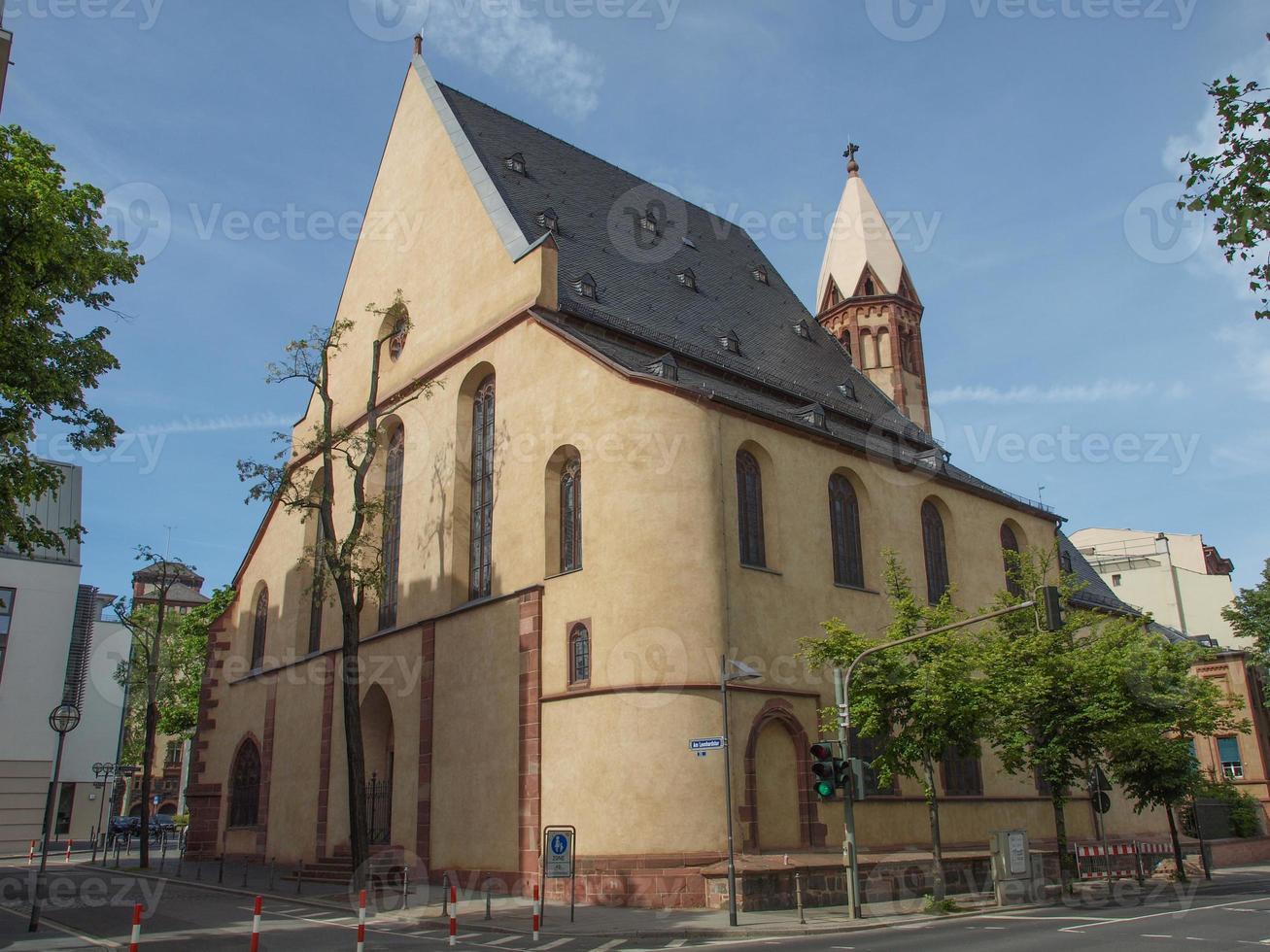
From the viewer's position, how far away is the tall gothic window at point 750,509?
23.3 m

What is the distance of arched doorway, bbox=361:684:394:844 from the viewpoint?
27578 mm

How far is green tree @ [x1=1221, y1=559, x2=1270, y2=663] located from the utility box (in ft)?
81.6

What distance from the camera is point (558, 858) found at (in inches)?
679

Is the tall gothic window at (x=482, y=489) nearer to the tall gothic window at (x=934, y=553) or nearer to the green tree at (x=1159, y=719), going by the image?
the tall gothic window at (x=934, y=553)

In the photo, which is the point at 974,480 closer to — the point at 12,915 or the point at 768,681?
the point at 768,681

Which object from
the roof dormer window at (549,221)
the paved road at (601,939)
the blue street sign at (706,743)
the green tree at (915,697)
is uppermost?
the roof dormer window at (549,221)

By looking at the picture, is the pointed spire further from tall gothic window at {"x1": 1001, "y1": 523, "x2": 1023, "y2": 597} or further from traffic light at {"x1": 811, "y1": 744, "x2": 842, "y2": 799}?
traffic light at {"x1": 811, "y1": 744, "x2": 842, "y2": 799}

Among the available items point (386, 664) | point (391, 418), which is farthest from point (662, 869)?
point (391, 418)

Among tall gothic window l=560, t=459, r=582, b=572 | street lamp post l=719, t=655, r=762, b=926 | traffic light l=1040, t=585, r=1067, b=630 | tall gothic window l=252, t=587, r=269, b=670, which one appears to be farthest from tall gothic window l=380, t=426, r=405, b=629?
traffic light l=1040, t=585, r=1067, b=630

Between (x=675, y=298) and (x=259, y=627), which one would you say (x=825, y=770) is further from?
(x=259, y=627)

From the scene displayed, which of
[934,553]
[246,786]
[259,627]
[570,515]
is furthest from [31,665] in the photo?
[934,553]

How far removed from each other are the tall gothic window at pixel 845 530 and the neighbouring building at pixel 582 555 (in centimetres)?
9

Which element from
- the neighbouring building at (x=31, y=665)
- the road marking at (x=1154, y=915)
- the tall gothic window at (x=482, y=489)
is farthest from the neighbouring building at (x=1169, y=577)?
the neighbouring building at (x=31, y=665)

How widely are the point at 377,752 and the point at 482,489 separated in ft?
25.5
